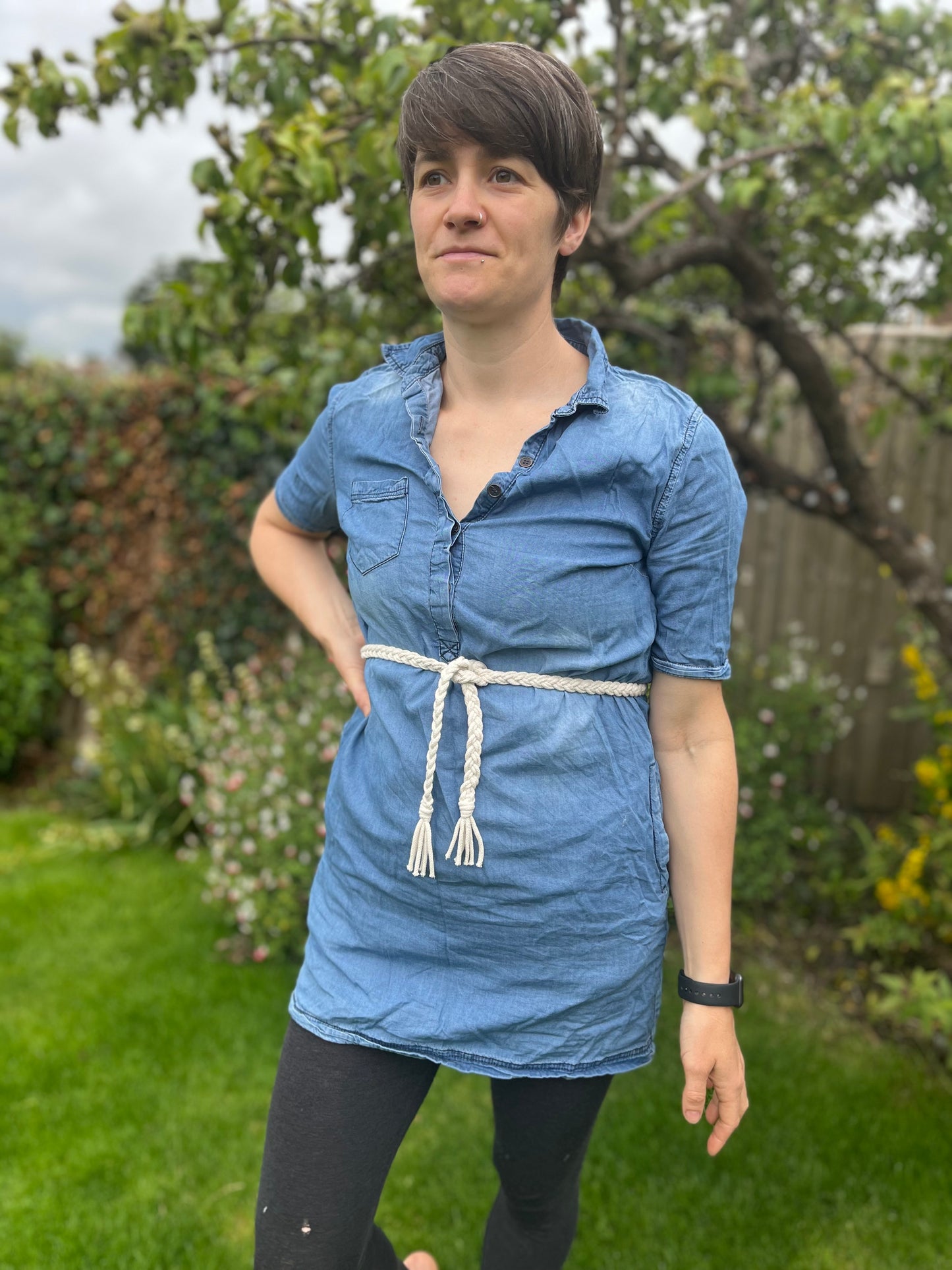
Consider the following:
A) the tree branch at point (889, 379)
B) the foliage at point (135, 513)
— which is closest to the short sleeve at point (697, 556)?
the tree branch at point (889, 379)

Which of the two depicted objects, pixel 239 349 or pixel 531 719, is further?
pixel 239 349

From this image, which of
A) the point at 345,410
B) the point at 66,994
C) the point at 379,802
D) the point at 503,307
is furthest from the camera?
the point at 66,994

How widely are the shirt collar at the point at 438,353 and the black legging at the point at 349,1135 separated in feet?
3.03

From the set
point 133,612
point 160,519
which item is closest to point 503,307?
point 160,519

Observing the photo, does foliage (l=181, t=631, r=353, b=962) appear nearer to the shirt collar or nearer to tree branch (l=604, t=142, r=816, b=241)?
tree branch (l=604, t=142, r=816, b=241)

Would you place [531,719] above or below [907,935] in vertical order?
above

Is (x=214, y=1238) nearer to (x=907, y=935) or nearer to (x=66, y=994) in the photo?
(x=66, y=994)

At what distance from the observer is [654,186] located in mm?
3717

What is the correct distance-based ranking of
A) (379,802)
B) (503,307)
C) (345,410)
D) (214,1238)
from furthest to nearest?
(214,1238) < (345,410) < (379,802) < (503,307)

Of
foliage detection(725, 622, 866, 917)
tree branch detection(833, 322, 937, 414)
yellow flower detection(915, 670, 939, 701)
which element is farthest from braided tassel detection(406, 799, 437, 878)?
yellow flower detection(915, 670, 939, 701)

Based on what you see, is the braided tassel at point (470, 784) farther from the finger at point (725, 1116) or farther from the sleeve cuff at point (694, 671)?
the finger at point (725, 1116)

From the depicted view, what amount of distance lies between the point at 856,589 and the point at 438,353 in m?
3.71

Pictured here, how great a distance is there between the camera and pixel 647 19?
10.1 feet

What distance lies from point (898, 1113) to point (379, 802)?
2104 mm
